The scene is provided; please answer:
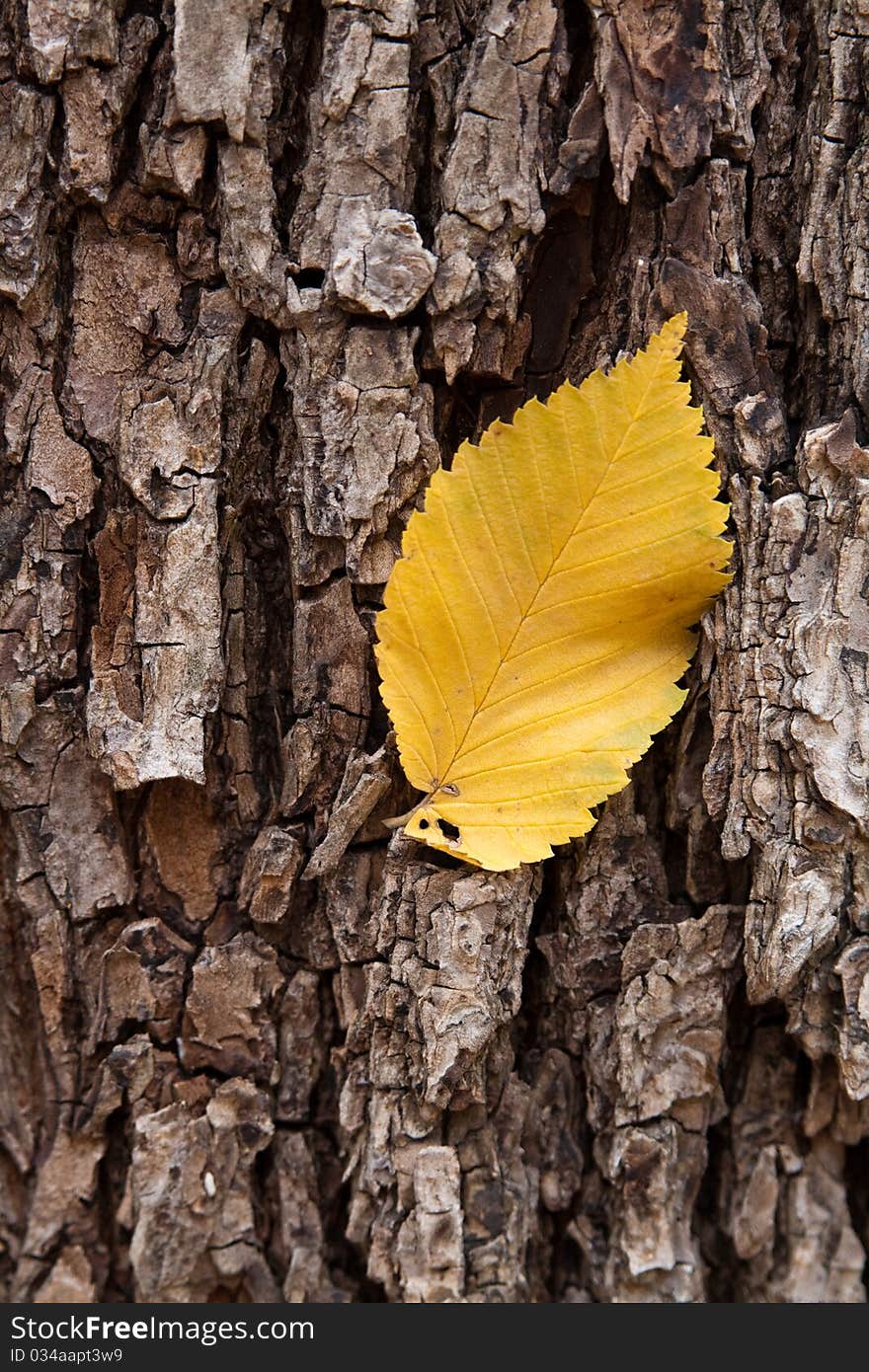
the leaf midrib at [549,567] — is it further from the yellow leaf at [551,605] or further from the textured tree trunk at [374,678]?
the textured tree trunk at [374,678]

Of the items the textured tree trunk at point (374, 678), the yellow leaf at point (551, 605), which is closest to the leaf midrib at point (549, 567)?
the yellow leaf at point (551, 605)

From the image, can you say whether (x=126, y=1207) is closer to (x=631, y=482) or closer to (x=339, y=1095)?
(x=339, y=1095)

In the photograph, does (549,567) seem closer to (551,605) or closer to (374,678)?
(551,605)

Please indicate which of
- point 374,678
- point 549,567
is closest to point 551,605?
point 549,567

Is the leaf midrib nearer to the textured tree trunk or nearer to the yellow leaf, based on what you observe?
the yellow leaf

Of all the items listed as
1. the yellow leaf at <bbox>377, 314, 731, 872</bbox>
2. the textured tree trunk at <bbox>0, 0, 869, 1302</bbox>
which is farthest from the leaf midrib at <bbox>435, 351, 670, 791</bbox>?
the textured tree trunk at <bbox>0, 0, 869, 1302</bbox>
